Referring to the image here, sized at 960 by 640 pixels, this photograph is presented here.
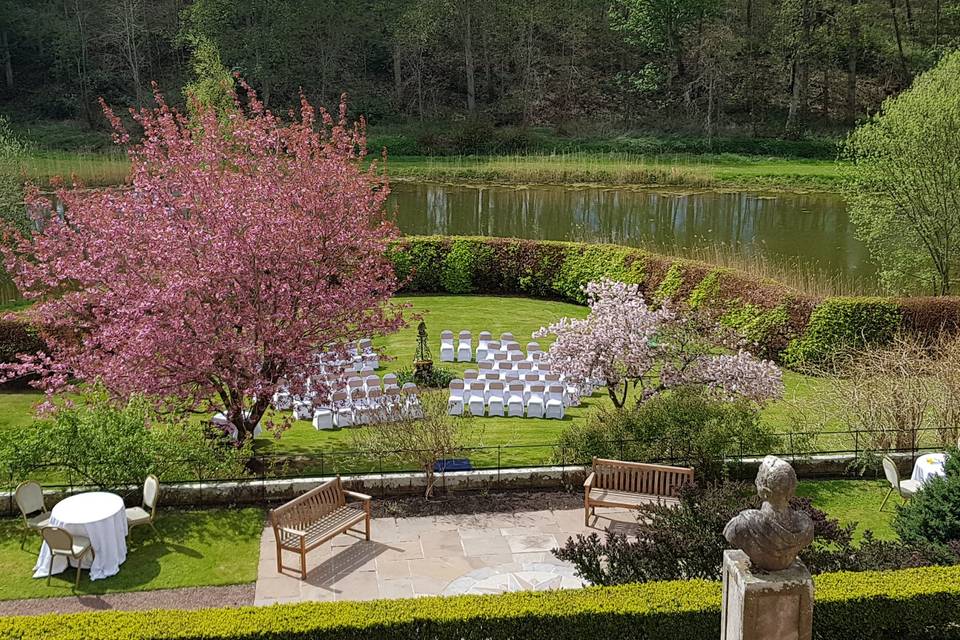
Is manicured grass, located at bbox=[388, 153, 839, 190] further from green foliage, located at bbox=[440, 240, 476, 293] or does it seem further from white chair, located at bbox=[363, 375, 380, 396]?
white chair, located at bbox=[363, 375, 380, 396]

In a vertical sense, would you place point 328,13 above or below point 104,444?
above

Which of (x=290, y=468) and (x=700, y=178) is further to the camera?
(x=700, y=178)

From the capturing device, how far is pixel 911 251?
76.1 ft

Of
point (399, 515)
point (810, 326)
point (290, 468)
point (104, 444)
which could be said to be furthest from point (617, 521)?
point (810, 326)

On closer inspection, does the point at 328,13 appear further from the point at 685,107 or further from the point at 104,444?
the point at 104,444

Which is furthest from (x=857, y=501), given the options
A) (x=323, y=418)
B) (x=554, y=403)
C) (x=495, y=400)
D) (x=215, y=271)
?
(x=215, y=271)

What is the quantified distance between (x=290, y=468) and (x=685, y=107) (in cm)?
4879

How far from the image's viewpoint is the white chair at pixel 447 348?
746 inches

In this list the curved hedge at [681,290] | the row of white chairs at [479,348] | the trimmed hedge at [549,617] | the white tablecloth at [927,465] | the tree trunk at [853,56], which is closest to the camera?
the trimmed hedge at [549,617]

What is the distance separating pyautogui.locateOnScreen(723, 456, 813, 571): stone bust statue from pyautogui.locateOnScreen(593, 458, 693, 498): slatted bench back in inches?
221

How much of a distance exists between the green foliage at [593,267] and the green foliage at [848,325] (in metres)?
5.53

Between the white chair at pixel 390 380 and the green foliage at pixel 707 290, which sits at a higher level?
the green foliage at pixel 707 290

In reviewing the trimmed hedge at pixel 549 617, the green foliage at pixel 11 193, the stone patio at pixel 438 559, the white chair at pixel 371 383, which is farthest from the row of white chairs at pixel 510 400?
the green foliage at pixel 11 193

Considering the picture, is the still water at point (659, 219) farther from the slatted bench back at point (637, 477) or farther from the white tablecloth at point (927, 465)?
the slatted bench back at point (637, 477)
